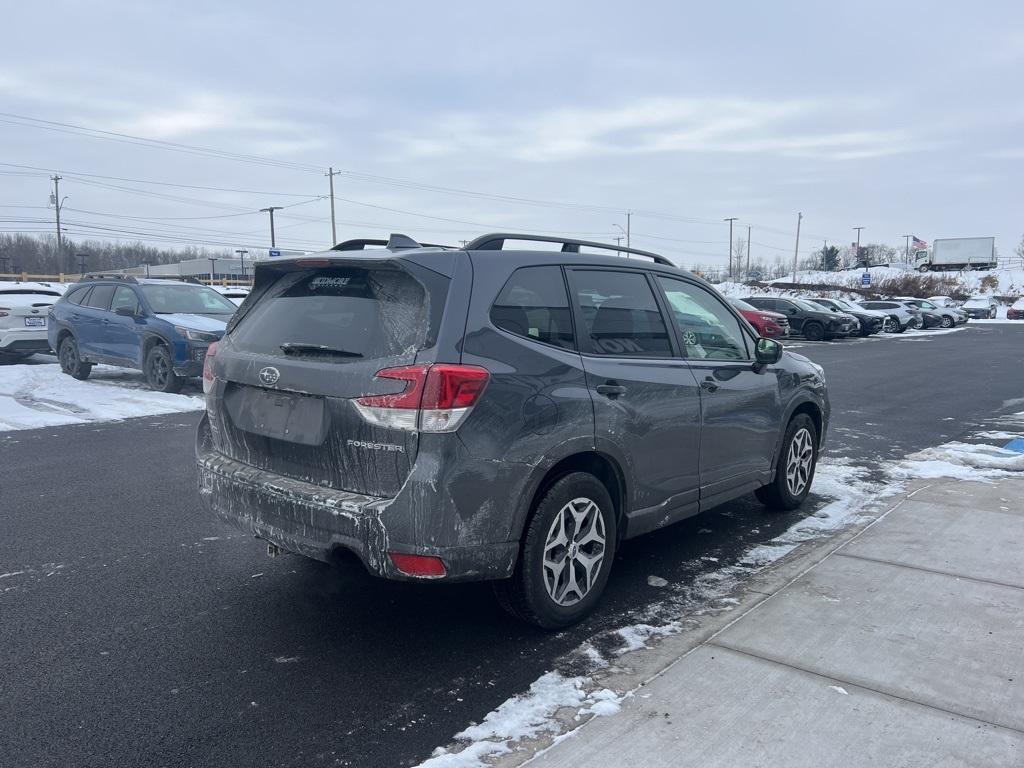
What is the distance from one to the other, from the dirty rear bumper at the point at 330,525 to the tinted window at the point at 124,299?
9492mm

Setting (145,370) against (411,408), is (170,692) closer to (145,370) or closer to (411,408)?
(411,408)

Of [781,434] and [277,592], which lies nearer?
[277,592]

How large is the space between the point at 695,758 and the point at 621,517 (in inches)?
58.0

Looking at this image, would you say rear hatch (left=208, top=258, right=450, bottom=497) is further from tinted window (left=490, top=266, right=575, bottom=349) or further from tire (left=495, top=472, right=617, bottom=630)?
tire (left=495, top=472, right=617, bottom=630)

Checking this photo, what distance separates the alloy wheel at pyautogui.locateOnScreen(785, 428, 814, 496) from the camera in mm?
5727

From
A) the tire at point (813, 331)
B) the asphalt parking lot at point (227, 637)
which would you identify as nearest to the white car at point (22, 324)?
the asphalt parking lot at point (227, 637)

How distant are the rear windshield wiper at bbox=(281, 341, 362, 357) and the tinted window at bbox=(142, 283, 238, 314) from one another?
9.23 m

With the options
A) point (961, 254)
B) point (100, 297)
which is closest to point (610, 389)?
point (100, 297)

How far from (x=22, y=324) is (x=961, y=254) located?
99.0 meters

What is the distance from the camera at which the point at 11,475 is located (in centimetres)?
675

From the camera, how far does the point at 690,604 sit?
162 inches

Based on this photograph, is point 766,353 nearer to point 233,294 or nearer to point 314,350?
point 314,350

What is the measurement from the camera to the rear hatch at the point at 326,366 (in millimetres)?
3324

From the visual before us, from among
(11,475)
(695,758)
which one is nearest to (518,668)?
(695,758)
